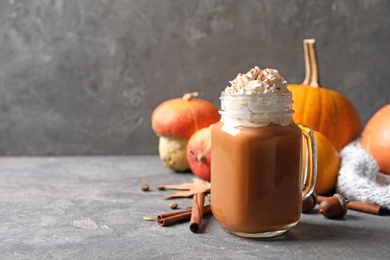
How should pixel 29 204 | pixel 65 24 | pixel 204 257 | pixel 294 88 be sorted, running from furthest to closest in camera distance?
pixel 65 24 → pixel 294 88 → pixel 29 204 → pixel 204 257

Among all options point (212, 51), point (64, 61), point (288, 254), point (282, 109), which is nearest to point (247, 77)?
point (282, 109)

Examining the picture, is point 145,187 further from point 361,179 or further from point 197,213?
point 361,179

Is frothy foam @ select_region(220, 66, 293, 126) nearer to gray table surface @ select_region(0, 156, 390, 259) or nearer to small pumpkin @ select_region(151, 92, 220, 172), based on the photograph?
gray table surface @ select_region(0, 156, 390, 259)

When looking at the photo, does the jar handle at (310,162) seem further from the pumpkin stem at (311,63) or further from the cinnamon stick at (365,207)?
the pumpkin stem at (311,63)

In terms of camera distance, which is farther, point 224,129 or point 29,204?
point 29,204

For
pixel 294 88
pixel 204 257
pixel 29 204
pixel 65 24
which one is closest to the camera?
pixel 204 257

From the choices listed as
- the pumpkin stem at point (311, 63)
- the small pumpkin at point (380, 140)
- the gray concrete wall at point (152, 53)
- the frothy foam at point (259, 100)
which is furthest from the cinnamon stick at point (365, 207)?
the gray concrete wall at point (152, 53)

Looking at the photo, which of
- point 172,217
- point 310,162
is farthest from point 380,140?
point 172,217

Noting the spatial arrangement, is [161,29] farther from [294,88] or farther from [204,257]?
[204,257]
